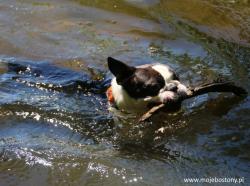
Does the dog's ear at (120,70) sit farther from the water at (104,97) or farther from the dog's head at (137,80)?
the water at (104,97)

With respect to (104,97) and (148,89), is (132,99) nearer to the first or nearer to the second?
(148,89)

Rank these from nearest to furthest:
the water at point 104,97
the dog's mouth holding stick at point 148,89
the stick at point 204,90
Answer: the water at point 104,97
the stick at point 204,90
the dog's mouth holding stick at point 148,89

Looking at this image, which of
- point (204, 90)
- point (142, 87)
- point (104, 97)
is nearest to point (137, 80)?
point (142, 87)

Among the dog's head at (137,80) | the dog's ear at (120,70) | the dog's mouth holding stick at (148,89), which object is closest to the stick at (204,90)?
the dog's mouth holding stick at (148,89)

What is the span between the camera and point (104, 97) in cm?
516

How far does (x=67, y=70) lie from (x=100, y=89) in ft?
2.54

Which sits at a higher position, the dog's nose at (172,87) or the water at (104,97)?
the dog's nose at (172,87)

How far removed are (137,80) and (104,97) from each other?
769mm

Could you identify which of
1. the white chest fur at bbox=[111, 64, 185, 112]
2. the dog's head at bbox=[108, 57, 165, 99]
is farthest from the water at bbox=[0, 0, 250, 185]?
the dog's head at bbox=[108, 57, 165, 99]

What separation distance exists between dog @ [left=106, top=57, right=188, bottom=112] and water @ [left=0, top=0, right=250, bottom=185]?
0.61 ft

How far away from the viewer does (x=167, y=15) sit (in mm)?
7645

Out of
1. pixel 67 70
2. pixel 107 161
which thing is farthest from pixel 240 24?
pixel 107 161

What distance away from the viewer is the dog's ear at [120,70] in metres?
4.43

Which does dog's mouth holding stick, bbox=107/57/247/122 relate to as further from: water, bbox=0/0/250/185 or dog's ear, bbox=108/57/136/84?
water, bbox=0/0/250/185
